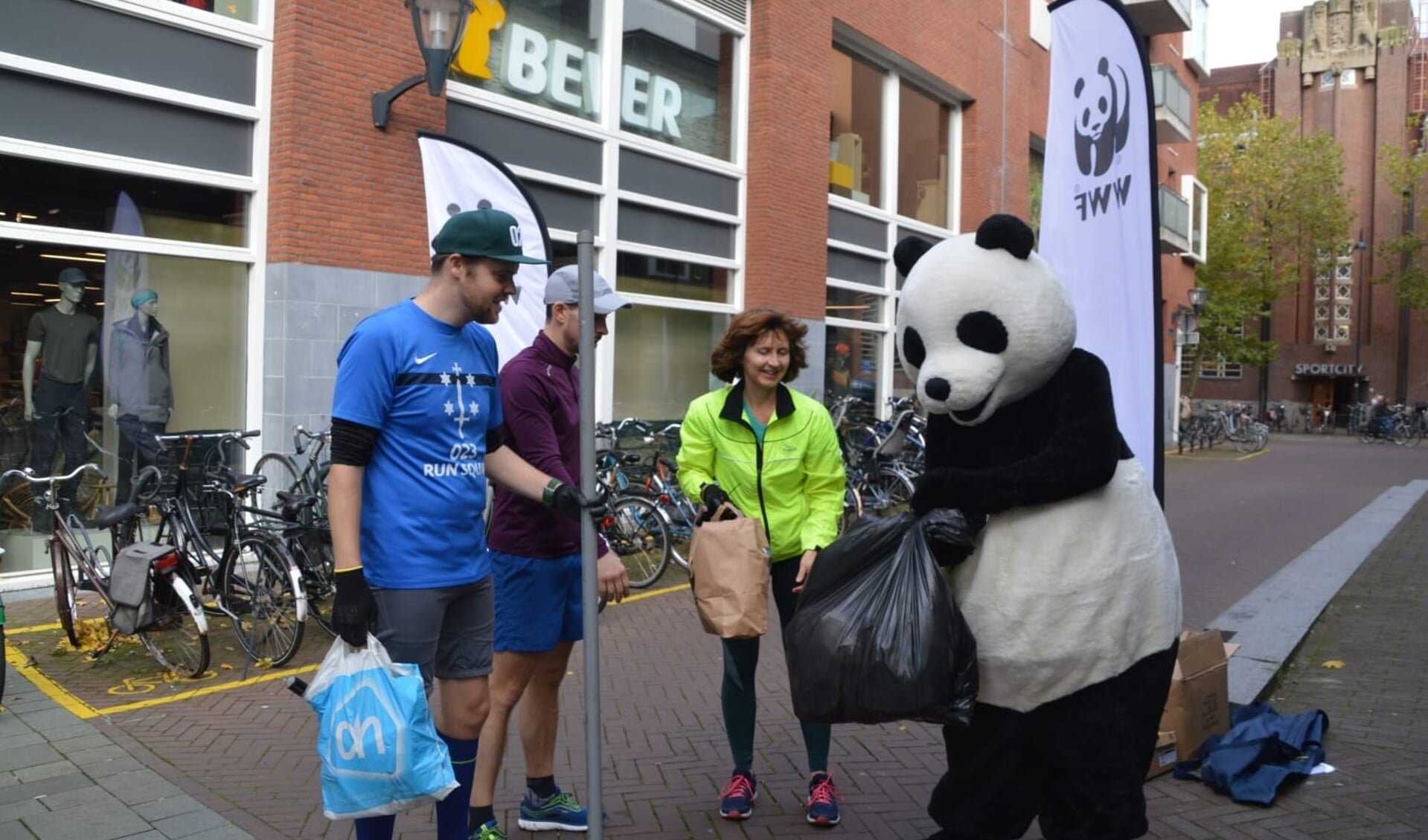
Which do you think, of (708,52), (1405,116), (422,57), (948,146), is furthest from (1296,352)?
(422,57)

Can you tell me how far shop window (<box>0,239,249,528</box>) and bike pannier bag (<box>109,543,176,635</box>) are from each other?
2138 millimetres

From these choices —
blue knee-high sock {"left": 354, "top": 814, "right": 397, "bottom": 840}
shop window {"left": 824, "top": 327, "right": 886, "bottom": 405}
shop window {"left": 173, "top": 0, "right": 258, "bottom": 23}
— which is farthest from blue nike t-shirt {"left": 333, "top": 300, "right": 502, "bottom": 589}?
shop window {"left": 824, "top": 327, "right": 886, "bottom": 405}

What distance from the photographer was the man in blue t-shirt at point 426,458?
275 centimetres

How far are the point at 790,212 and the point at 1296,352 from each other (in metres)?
44.0

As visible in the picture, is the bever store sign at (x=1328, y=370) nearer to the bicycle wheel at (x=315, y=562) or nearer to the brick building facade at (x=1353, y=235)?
the brick building facade at (x=1353, y=235)

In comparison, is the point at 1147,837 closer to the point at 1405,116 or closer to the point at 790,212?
the point at 790,212

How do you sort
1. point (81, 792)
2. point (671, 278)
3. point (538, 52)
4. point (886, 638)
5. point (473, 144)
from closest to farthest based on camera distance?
point (886, 638)
point (81, 792)
point (473, 144)
point (538, 52)
point (671, 278)

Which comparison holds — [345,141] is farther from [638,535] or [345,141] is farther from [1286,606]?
[1286,606]

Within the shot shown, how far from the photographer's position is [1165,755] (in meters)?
4.36

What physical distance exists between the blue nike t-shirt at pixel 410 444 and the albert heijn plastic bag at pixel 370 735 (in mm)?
292

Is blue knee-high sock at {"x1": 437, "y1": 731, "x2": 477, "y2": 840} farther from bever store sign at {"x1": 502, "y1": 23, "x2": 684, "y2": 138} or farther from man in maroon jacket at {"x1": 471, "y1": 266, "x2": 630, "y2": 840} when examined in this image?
bever store sign at {"x1": 502, "y1": 23, "x2": 684, "y2": 138}

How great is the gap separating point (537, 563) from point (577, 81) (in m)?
8.60

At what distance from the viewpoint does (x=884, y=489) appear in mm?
11883

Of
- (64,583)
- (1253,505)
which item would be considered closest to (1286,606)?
(64,583)
